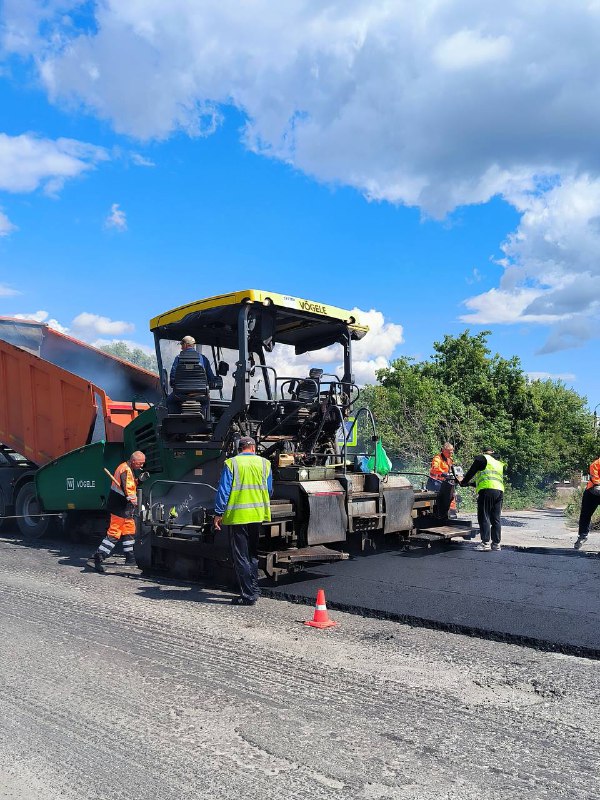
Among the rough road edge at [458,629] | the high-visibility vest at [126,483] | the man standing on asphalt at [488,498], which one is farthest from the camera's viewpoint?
the man standing on asphalt at [488,498]

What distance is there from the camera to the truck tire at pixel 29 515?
10.0m

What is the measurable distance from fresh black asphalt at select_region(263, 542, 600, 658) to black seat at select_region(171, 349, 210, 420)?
1.95 meters

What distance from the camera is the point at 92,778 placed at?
3006mm

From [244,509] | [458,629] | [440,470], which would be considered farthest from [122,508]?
[440,470]

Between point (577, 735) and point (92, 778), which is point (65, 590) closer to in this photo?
point (92, 778)

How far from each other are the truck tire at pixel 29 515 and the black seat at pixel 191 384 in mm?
3936

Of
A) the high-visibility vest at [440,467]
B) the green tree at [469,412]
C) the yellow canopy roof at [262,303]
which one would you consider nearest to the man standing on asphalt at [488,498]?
the high-visibility vest at [440,467]

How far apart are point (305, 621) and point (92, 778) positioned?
8.82 ft

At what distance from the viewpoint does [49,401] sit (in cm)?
953

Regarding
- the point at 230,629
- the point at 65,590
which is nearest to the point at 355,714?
the point at 230,629

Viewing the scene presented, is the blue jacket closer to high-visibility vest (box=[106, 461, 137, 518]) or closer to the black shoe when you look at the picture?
high-visibility vest (box=[106, 461, 137, 518])

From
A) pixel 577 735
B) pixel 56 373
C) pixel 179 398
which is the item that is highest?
pixel 56 373

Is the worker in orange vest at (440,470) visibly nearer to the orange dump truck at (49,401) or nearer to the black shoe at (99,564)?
the orange dump truck at (49,401)

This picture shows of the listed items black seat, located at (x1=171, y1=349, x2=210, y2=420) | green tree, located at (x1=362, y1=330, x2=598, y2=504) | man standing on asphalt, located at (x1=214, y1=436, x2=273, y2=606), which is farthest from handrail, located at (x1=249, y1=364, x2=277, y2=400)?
green tree, located at (x1=362, y1=330, x2=598, y2=504)
